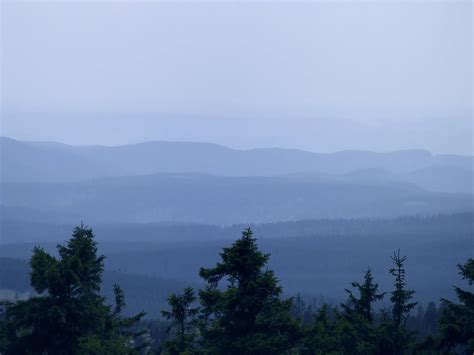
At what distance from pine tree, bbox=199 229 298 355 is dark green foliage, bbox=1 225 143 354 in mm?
2366

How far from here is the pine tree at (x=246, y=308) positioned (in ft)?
51.6

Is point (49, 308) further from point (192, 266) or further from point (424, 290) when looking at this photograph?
point (192, 266)

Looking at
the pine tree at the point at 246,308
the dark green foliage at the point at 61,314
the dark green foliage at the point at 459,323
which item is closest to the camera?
the pine tree at the point at 246,308

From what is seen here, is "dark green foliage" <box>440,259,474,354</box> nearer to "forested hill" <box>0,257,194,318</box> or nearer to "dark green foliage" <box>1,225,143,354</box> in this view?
"dark green foliage" <box>1,225,143,354</box>

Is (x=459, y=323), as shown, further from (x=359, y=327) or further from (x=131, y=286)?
(x=131, y=286)

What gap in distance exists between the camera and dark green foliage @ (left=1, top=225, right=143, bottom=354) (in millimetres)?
16109

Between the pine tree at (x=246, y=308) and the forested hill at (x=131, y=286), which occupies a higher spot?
the pine tree at (x=246, y=308)

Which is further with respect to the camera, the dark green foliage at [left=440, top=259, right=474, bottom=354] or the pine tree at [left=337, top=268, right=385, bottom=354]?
the pine tree at [left=337, top=268, right=385, bottom=354]

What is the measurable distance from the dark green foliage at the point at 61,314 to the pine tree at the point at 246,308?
2366 millimetres

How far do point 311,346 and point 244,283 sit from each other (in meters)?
2.92

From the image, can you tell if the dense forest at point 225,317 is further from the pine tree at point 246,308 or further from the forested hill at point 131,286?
the forested hill at point 131,286

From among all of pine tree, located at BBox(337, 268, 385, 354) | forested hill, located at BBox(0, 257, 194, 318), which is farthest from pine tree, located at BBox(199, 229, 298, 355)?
forested hill, located at BBox(0, 257, 194, 318)

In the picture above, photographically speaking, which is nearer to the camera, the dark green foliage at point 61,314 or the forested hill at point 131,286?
the dark green foliage at point 61,314

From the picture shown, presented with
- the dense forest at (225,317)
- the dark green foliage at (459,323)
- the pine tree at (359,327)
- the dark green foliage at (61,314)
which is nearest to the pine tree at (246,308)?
the dense forest at (225,317)
